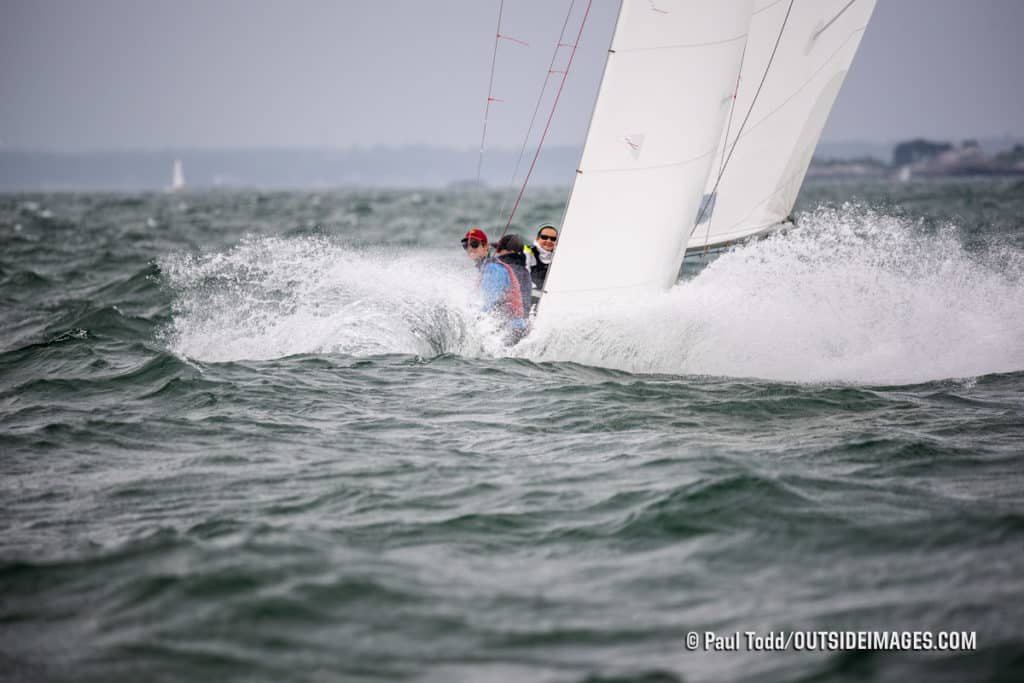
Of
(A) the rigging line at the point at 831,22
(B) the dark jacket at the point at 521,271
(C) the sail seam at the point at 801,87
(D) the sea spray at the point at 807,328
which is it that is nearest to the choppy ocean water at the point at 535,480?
(D) the sea spray at the point at 807,328

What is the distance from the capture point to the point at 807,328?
31.9ft

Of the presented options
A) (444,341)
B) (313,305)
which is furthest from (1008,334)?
(313,305)

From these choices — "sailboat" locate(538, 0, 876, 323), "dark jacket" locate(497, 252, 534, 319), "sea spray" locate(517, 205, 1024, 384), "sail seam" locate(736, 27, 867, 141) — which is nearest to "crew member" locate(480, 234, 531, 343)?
"dark jacket" locate(497, 252, 534, 319)

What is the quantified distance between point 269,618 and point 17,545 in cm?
175

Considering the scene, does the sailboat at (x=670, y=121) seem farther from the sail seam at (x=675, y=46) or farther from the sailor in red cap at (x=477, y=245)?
the sailor in red cap at (x=477, y=245)

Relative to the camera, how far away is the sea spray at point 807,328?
9.28m

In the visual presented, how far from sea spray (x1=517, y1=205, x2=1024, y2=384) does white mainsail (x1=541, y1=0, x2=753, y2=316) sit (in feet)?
1.25

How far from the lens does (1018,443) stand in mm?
6688

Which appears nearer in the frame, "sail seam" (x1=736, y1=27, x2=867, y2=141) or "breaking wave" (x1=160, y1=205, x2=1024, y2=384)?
"breaking wave" (x1=160, y1=205, x2=1024, y2=384)

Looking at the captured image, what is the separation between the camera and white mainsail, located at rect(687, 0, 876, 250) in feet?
35.3

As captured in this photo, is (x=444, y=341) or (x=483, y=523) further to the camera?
(x=444, y=341)

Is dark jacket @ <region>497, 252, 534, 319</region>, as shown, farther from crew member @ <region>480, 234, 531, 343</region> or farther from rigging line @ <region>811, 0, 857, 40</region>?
rigging line @ <region>811, 0, 857, 40</region>

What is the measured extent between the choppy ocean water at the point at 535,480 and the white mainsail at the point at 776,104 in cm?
69

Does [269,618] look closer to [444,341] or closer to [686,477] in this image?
[686,477]
